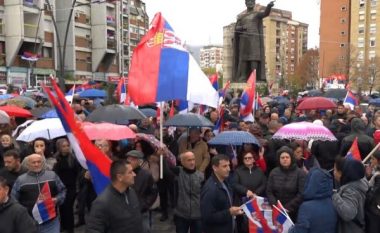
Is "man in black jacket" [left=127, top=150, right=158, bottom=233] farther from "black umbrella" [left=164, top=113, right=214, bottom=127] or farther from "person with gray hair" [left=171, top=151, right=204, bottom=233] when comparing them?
"black umbrella" [left=164, top=113, right=214, bottom=127]

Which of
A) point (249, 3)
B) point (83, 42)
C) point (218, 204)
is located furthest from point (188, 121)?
point (83, 42)

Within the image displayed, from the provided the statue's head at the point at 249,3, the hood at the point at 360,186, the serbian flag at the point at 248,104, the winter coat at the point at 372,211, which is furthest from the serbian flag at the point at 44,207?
the statue's head at the point at 249,3

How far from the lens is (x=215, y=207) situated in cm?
521

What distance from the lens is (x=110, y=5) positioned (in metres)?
57.2

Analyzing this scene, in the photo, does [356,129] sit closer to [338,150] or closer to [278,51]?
[338,150]

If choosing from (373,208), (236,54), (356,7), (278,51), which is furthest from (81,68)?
(278,51)

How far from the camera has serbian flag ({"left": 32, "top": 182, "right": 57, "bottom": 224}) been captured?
550cm

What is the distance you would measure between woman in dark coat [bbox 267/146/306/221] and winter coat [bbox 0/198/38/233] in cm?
273

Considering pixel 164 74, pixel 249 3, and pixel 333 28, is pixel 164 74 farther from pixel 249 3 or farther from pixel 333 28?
pixel 333 28

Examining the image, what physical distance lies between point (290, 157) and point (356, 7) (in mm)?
76380

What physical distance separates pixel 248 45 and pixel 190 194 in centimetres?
1483

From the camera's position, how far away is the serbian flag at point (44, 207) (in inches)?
217

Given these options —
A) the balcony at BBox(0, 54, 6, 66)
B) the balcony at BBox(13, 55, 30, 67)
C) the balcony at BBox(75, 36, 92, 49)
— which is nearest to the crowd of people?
the balcony at BBox(0, 54, 6, 66)

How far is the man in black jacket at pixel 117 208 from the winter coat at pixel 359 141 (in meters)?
Answer: 4.11
